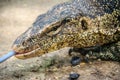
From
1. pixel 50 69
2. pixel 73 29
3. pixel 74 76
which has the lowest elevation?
pixel 74 76

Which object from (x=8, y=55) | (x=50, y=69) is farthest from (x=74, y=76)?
(x=8, y=55)

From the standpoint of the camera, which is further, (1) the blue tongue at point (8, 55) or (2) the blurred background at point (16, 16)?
(2) the blurred background at point (16, 16)

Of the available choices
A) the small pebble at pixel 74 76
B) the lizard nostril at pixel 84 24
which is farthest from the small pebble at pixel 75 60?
the lizard nostril at pixel 84 24

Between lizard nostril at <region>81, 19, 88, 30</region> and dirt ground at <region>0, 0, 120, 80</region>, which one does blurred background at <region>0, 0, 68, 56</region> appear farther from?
lizard nostril at <region>81, 19, 88, 30</region>

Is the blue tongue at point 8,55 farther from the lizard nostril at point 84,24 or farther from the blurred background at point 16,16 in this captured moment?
the lizard nostril at point 84,24

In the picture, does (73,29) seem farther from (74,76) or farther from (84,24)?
(74,76)

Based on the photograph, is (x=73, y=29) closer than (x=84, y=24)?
Yes

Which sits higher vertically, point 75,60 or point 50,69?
point 75,60

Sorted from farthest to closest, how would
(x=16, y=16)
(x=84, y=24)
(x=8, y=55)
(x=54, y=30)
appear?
(x=16, y=16) < (x=84, y=24) < (x=54, y=30) < (x=8, y=55)
